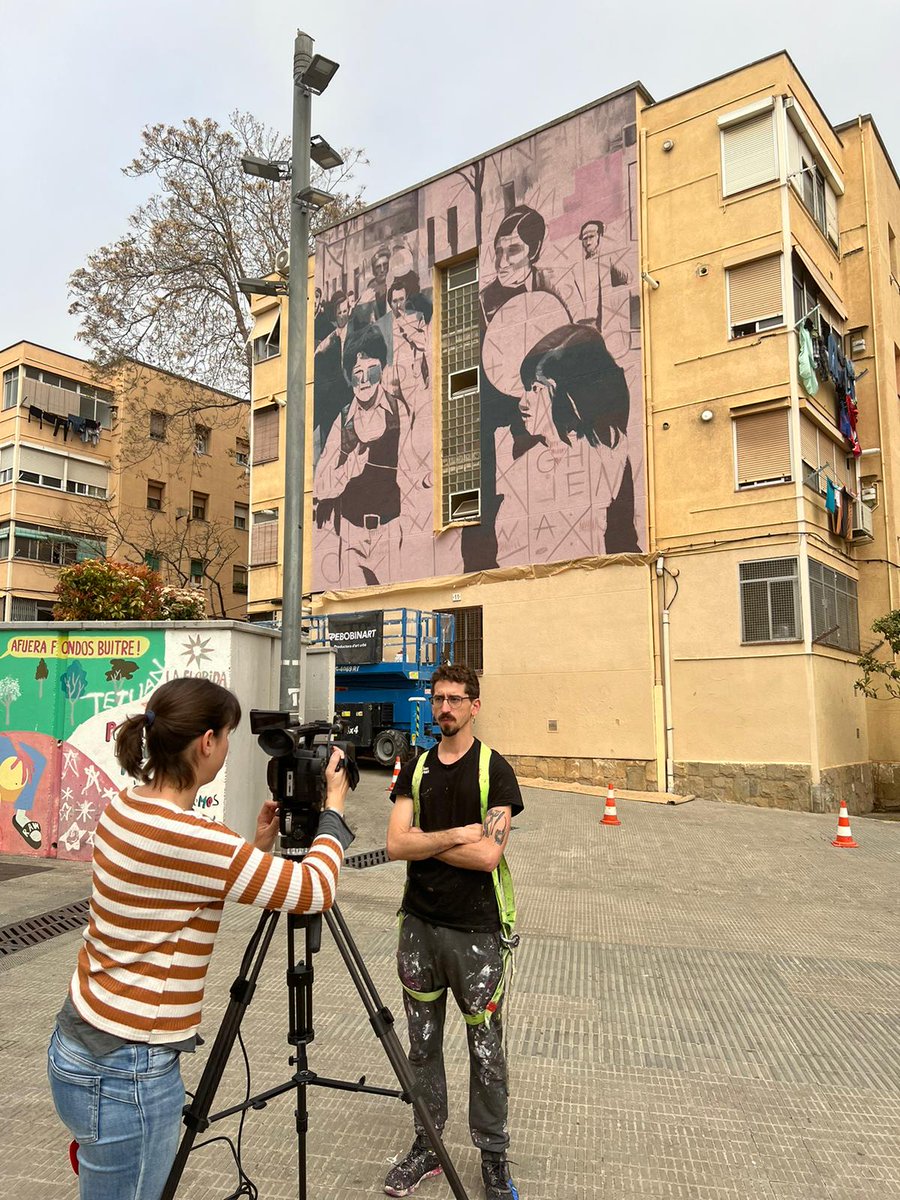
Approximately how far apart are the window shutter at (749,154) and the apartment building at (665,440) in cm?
5

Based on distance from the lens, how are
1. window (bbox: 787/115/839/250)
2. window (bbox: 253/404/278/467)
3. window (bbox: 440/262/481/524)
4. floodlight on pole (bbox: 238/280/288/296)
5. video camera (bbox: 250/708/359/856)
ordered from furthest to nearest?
window (bbox: 253/404/278/467) → window (bbox: 440/262/481/524) → window (bbox: 787/115/839/250) → floodlight on pole (bbox: 238/280/288/296) → video camera (bbox: 250/708/359/856)

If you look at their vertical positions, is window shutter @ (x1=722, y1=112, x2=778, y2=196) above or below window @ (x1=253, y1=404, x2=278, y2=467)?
above

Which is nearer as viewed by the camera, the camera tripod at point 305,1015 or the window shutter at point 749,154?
the camera tripod at point 305,1015

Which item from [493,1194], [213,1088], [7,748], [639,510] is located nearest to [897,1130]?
[493,1194]

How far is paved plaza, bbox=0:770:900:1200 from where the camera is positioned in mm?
3318

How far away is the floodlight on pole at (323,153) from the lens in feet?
32.6

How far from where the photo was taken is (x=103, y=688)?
909cm

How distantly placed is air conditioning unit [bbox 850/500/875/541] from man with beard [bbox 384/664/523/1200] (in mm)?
17129

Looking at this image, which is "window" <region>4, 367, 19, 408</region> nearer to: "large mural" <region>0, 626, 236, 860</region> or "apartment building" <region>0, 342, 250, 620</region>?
"apartment building" <region>0, 342, 250, 620</region>

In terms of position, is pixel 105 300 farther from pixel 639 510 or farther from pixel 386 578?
pixel 639 510

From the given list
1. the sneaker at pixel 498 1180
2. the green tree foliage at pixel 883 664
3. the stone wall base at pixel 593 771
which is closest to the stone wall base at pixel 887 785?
the green tree foliage at pixel 883 664

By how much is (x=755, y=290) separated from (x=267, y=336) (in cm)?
1584

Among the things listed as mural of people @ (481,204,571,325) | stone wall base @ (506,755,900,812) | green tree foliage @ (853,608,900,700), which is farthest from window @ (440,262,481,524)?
green tree foliage @ (853,608,900,700)

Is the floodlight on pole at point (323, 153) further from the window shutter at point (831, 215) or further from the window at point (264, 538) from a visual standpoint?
the window at point (264, 538)
